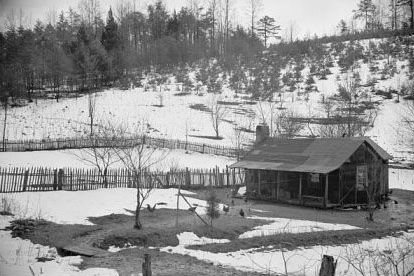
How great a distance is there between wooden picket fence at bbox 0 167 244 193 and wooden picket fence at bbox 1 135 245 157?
4.96m

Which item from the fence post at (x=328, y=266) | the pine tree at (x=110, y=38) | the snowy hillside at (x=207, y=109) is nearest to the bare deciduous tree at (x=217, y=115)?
the snowy hillside at (x=207, y=109)

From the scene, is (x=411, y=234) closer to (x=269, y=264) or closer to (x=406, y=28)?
(x=269, y=264)

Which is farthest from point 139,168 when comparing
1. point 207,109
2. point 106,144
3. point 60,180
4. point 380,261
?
point 207,109

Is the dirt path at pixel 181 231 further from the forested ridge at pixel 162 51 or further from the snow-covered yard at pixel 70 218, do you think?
the forested ridge at pixel 162 51

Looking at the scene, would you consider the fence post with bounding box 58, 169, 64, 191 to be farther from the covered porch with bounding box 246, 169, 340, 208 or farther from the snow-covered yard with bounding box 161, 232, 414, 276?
the covered porch with bounding box 246, 169, 340, 208

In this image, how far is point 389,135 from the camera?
4497 cm

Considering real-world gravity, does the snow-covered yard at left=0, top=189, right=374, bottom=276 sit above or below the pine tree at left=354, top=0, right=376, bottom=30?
below

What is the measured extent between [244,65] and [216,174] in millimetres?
44660

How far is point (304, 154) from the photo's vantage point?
26.5 m

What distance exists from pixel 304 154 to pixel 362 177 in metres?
3.96

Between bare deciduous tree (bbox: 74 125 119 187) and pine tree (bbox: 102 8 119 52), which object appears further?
pine tree (bbox: 102 8 119 52)

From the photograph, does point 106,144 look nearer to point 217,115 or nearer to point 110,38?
point 217,115

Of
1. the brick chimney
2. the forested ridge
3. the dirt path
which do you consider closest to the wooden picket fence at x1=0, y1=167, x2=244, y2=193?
the dirt path

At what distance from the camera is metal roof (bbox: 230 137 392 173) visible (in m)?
24.2
